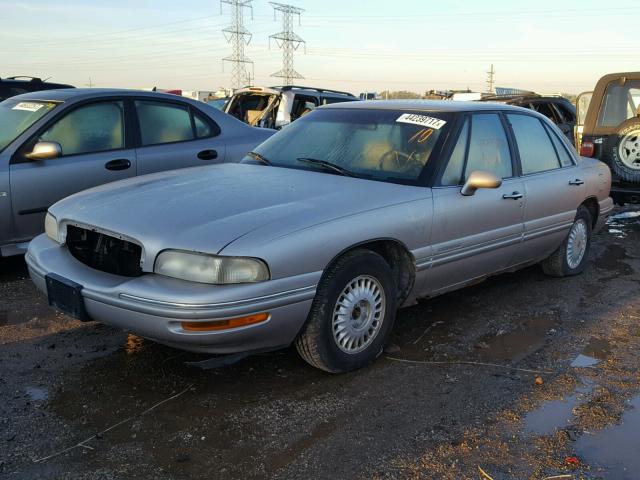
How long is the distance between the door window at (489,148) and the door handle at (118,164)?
2967 mm

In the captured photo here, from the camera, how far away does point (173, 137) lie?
19.6 feet

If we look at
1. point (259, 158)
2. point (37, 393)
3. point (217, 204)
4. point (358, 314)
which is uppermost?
point (259, 158)

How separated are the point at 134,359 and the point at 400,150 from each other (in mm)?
2096

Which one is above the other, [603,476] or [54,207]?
[54,207]

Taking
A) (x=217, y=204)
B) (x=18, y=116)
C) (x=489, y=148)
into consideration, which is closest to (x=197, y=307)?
(x=217, y=204)

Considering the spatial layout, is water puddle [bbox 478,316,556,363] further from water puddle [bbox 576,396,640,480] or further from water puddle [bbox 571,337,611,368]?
water puddle [bbox 576,396,640,480]

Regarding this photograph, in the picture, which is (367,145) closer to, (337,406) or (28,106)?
(337,406)

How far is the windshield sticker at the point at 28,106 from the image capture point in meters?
5.43

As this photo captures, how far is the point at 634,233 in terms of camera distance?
7902mm

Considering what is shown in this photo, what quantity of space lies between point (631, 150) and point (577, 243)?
2.45 metres

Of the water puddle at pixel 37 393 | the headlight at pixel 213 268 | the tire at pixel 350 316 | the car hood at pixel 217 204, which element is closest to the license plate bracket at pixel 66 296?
the car hood at pixel 217 204

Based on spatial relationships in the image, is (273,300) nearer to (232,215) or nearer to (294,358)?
(232,215)

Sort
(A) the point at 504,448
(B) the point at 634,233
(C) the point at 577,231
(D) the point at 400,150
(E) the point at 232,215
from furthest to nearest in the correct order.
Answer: (B) the point at 634,233 < (C) the point at 577,231 < (D) the point at 400,150 < (E) the point at 232,215 < (A) the point at 504,448

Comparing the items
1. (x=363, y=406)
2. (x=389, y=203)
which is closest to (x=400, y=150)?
(x=389, y=203)
